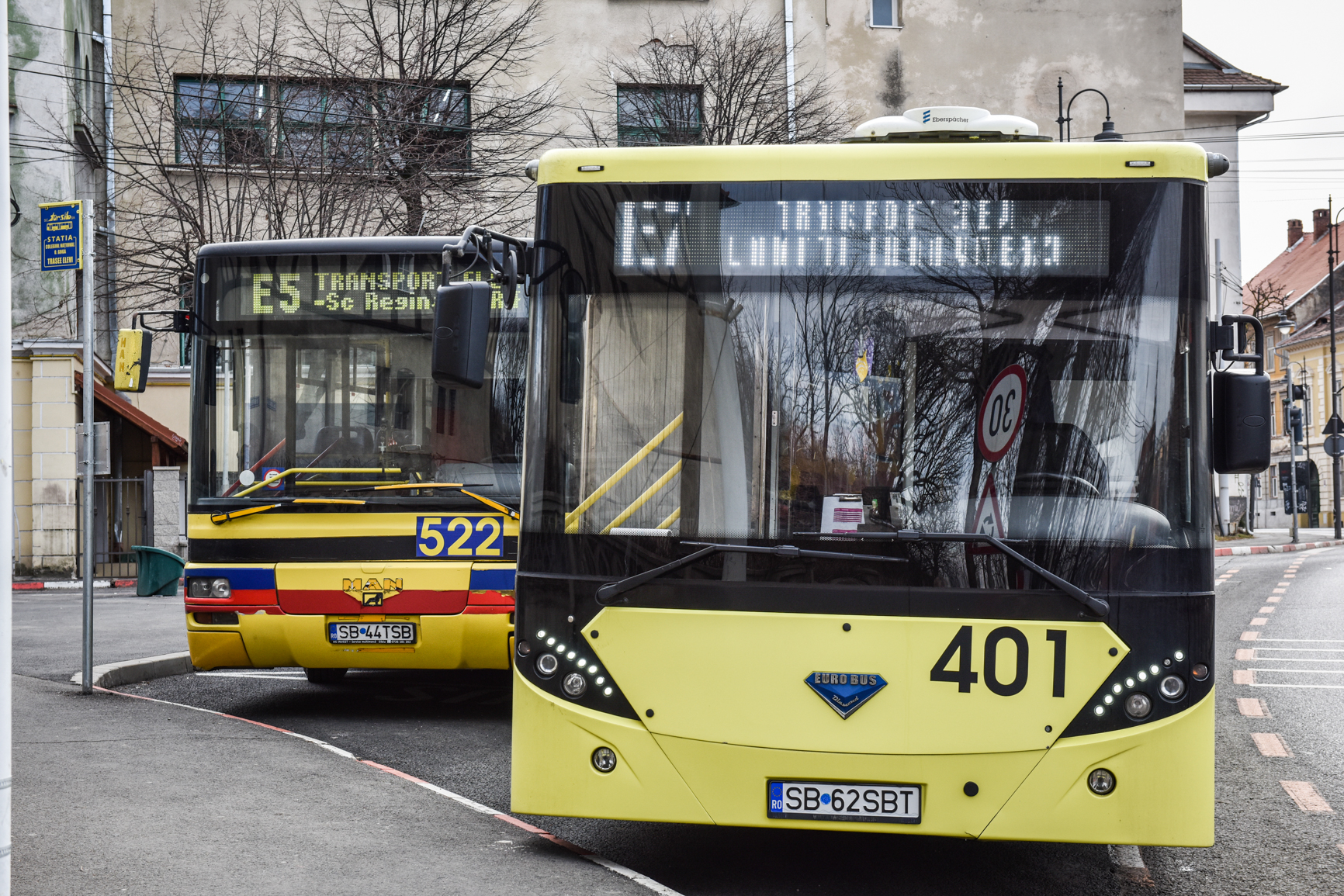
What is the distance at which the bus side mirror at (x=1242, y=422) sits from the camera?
5117mm

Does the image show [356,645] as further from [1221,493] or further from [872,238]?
[1221,493]

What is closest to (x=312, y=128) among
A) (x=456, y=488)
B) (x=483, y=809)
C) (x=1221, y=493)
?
(x=456, y=488)

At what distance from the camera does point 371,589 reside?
8594 mm

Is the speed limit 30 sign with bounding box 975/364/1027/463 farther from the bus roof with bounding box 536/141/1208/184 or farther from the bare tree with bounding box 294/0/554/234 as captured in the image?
the bare tree with bounding box 294/0/554/234

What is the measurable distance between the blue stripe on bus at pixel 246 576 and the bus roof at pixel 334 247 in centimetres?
197

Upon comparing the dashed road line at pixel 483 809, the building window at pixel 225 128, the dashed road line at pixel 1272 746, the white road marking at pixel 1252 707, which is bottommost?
the white road marking at pixel 1252 707

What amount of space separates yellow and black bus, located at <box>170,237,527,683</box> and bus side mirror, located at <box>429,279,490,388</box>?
10.6ft

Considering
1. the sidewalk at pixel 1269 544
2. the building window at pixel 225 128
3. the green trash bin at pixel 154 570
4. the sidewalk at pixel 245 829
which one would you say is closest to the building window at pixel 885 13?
the sidewalk at pixel 1269 544

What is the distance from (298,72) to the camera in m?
22.2

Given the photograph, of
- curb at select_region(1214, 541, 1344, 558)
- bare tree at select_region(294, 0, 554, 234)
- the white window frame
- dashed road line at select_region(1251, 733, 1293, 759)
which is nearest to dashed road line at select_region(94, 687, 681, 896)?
dashed road line at select_region(1251, 733, 1293, 759)

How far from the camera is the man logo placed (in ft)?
28.2

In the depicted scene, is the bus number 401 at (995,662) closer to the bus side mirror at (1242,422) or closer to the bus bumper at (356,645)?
the bus side mirror at (1242,422)

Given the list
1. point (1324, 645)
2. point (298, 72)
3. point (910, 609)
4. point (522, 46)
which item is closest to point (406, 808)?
point (910, 609)

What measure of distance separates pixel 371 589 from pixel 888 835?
3627 millimetres
